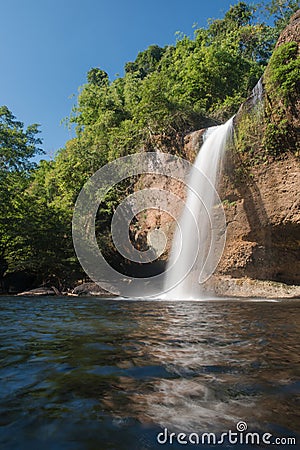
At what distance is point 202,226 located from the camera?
42.0 feet

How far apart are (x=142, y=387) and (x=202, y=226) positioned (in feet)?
35.3

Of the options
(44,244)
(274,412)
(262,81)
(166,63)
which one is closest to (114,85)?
Answer: (166,63)

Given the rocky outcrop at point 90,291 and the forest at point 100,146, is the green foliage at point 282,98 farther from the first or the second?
the rocky outcrop at point 90,291

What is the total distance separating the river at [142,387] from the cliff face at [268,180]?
7.31 m

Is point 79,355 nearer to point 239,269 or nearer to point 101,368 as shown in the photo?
point 101,368

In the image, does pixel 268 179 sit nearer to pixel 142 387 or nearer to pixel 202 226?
pixel 202 226

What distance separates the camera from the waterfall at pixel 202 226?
40.6 ft

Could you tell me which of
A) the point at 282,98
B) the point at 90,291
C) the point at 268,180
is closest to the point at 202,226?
the point at 268,180

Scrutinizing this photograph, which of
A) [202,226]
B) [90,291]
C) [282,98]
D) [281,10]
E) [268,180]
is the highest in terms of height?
[281,10]

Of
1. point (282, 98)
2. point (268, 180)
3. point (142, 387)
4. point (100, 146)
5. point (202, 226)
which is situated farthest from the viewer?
point (100, 146)

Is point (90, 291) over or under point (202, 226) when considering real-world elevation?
under

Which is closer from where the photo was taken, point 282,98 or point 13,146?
point 282,98

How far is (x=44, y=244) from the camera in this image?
16.5 meters

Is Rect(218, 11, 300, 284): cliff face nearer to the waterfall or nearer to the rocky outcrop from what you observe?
the waterfall
